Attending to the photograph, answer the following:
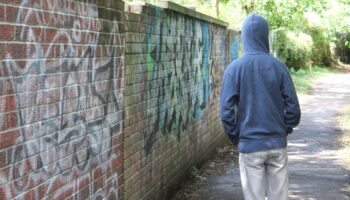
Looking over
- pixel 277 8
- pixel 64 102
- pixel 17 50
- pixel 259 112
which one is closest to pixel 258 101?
pixel 259 112

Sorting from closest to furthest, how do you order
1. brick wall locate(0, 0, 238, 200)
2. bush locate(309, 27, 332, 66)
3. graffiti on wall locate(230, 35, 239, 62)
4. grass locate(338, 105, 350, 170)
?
1. brick wall locate(0, 0, 238, 200)
2. grass locate(338, 105, 350, 170)
3. graffiti on wall locate(230, 35, 239, 62)
4. bush locate(309, 27, 332, 66)

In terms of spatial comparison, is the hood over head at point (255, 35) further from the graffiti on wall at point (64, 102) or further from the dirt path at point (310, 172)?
the dirt path at point (310, 172)

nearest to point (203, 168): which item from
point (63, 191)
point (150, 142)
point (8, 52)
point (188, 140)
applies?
point (188, 140)

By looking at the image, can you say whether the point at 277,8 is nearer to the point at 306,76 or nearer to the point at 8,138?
the point at 306,76

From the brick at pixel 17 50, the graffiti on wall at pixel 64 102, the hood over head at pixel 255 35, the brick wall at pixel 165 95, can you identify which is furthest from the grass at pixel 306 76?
the brick at pixel 17 50

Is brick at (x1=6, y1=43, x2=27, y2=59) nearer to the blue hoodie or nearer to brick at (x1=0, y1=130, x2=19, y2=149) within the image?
brick at (x1=0, y1=130, x2=19, y2=149)

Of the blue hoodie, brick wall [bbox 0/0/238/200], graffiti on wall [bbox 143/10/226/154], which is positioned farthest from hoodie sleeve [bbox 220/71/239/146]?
graffiti on wall [bbox 143/10/226/154]

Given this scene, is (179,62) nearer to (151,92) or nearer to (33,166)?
(151,92)

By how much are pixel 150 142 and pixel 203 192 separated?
1.64 m

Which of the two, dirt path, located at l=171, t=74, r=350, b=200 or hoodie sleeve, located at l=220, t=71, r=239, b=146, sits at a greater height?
hoodie sleeve, located at l=220, t=71, r=239, b=146

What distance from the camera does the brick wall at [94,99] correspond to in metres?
3.06

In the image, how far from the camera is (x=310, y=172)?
844 cm

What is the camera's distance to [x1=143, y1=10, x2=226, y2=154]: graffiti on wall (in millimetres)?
5980

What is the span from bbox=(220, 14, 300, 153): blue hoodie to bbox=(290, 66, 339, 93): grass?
19933mm
